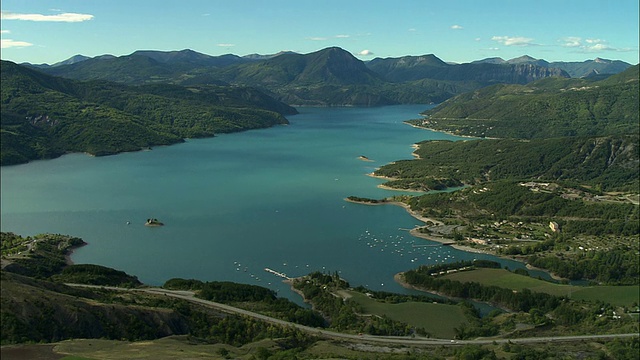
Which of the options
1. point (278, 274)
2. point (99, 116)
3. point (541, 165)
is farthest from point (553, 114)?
point (278, 274)

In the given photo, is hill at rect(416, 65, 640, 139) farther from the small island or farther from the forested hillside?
the small island

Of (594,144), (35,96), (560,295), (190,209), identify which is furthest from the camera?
(35,96)

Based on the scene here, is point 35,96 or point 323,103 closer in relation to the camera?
point 35,96

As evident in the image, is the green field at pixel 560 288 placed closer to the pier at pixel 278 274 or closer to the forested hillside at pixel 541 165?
the pier at pixel 278 274

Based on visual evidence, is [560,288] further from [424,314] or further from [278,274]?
[278,274]

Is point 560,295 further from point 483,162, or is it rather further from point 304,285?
point 483,162

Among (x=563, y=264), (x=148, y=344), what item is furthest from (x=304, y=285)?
(x=563, y=264)

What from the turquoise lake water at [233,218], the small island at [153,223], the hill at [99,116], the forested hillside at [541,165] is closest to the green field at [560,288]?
the turquoise lake water at [233,218]
